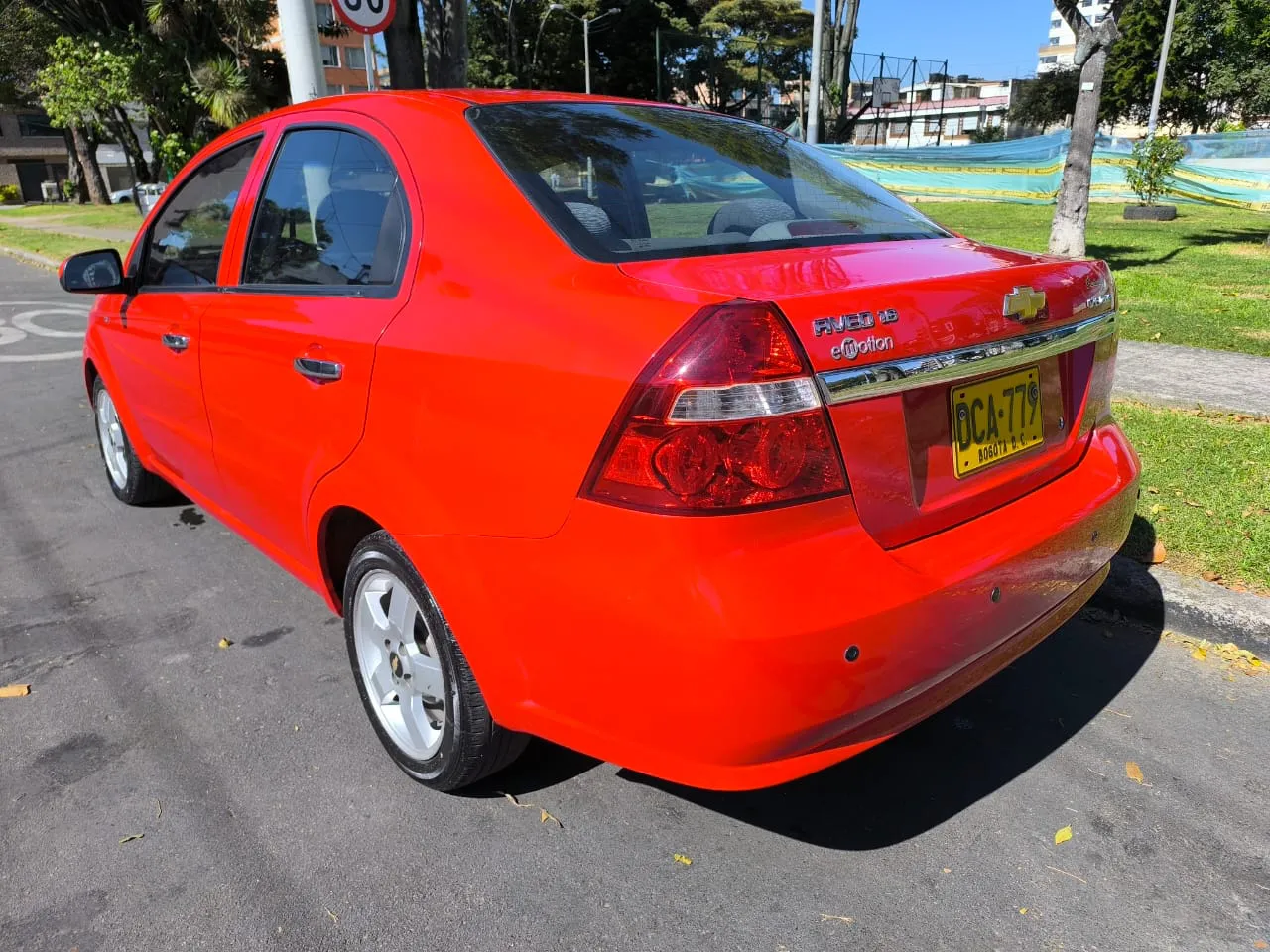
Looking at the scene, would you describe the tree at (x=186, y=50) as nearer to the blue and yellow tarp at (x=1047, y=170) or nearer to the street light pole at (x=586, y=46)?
the blue and yellow tarp at (x=1047, y=170)

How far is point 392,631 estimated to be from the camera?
2.41m

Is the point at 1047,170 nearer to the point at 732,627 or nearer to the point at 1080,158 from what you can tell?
the point at 1080,158

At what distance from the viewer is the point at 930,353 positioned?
6.00 feet

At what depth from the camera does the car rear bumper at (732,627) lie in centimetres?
164

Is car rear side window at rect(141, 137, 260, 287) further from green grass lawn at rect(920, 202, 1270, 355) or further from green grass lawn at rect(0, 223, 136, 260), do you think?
green grass lawn at rect(0, 223, 136, 260)

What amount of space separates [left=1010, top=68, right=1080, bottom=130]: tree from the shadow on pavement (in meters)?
62.3

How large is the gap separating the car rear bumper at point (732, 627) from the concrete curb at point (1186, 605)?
1.45 meters

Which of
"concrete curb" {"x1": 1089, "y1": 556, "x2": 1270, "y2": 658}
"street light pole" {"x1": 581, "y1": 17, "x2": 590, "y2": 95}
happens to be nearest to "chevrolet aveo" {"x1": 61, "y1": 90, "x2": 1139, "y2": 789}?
"concrete curb" {"x1": 1089, "y1": 556, "x2": 1270, "y2": 658}

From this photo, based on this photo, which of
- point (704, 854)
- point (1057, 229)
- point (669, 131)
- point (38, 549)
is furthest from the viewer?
point (1057, 229)

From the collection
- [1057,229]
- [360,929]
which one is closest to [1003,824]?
[360,929]

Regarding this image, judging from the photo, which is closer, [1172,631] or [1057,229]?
[1172,631]

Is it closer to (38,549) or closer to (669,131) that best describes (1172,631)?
(669,131)

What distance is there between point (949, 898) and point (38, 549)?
13.1 feet

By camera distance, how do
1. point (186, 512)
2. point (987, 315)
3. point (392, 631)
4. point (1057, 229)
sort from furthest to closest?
point (1057, 229)
point (186, 512)
point (392, 631)
point (987, 315)
